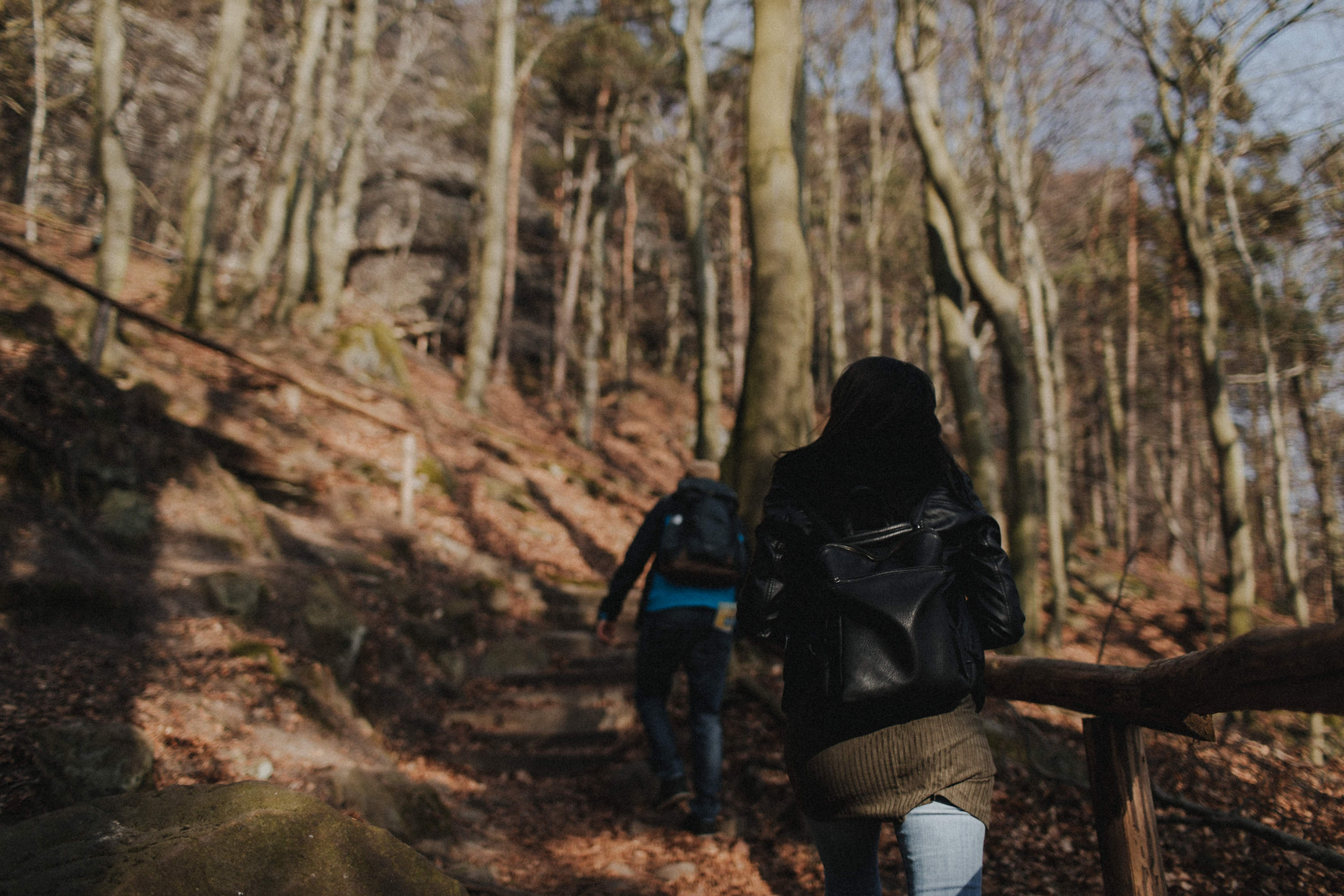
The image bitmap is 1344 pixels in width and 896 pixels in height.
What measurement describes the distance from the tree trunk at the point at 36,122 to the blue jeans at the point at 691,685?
1740 centimetres

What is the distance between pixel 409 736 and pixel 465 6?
24371 millimetres

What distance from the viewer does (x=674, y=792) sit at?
438 cm

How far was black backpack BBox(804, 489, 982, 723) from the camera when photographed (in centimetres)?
162

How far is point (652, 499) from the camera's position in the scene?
13969 mm

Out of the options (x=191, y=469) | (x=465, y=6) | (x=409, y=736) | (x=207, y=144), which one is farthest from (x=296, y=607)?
A: (x=465, y=6)

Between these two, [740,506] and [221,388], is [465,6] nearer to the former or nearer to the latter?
[221,388]

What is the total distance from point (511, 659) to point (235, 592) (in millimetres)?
2565

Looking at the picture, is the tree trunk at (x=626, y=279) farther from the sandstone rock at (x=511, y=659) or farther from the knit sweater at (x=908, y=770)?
the knit sweater at (x=908, y=770)

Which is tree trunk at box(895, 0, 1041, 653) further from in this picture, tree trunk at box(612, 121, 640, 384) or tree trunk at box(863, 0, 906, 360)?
tree trunk at box(612, 121, 640, 384)

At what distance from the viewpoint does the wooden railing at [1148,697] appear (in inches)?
57.1

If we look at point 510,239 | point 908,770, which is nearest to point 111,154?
point 510,239

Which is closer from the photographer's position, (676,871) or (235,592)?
(676,871)

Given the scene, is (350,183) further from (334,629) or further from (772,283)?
(772,283)

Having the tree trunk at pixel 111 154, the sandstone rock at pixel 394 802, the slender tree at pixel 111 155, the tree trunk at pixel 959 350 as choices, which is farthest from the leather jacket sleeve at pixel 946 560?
the tree trunk at pixel 111 154
